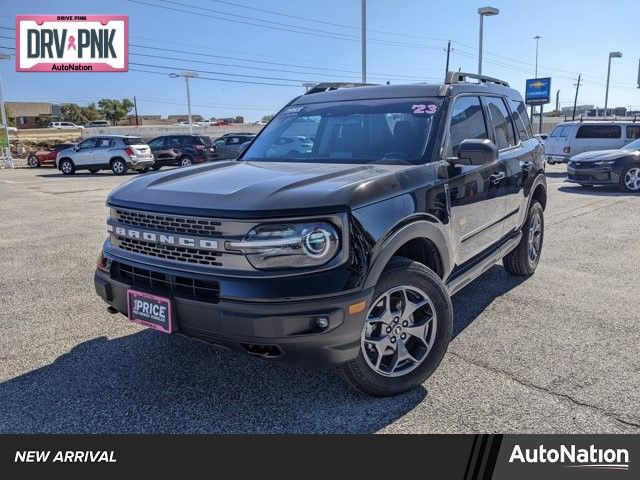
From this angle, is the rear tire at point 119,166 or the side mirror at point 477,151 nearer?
the side mirror at point 477,151

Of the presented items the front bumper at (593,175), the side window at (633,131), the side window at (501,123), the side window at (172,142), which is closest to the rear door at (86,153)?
the side window at (172,142)

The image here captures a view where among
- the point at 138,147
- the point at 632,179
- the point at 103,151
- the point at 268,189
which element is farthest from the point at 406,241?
the point at 103,151

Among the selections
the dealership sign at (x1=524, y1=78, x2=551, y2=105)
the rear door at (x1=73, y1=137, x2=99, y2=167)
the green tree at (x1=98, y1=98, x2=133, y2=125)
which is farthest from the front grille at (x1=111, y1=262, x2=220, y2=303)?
the green tree at (x1=98, y1=98, x2=133, y2=125)

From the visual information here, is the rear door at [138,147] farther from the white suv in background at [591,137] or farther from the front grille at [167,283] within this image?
the front grille at [167,283]

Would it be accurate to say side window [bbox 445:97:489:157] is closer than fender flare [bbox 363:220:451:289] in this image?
No

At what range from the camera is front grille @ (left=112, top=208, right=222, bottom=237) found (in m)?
2.78

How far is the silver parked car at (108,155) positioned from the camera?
21.5 m

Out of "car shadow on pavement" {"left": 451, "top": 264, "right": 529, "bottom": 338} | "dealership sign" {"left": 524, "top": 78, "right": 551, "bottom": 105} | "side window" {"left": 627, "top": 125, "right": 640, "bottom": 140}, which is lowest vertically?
"car shadow on pavement" {"left": 451, "top": 264, "right": 529, "bottom": 338}

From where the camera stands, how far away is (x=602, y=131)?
18359 mm

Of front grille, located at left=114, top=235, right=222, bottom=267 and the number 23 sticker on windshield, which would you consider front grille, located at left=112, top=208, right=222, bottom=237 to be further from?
the number 23 sticker on windshield

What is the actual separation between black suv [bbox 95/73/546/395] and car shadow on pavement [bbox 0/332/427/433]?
0.88ft

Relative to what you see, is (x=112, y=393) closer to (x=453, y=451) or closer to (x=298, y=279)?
(x=298, y=279)

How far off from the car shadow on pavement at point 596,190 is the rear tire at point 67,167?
63.5ft

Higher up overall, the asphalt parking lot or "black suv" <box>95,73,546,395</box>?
"black suv" <box>95,73,546,395</box>
